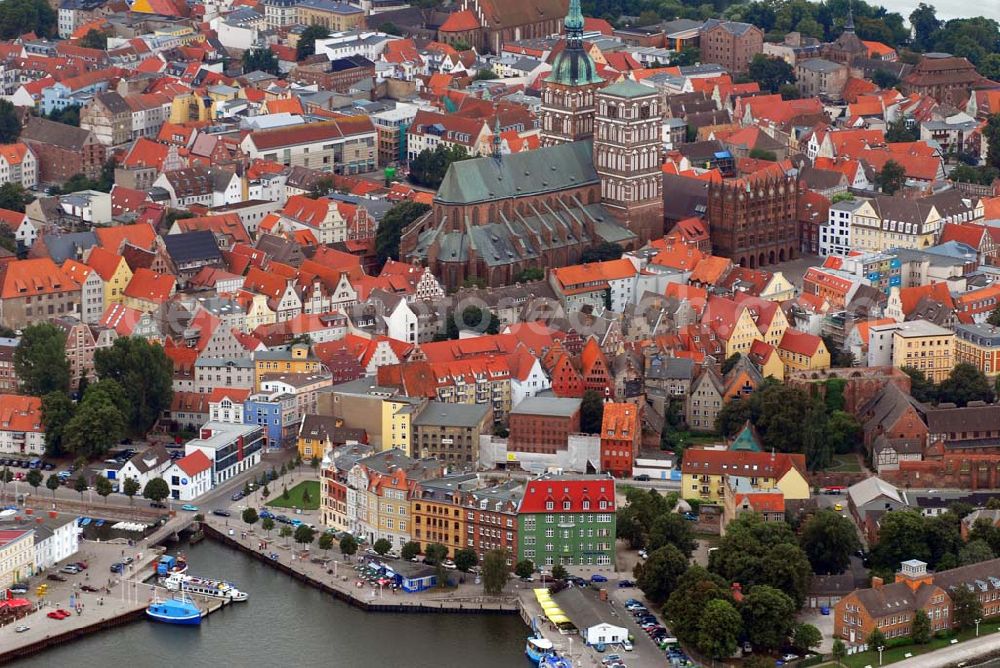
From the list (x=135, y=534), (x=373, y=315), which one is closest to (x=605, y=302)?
(x=373, y=315)

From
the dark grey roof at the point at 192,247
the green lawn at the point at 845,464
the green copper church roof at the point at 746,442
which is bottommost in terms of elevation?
the green lawn at the point at 845,464

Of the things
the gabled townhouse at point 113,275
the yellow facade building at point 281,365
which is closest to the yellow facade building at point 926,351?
the yellow facade building at point 281,365

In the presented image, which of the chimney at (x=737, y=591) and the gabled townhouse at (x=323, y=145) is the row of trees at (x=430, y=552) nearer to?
the chimney at (x=737, y=591)

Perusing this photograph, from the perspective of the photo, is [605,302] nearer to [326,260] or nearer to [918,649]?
[326,260]

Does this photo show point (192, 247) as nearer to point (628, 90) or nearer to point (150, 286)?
point (150, 286)

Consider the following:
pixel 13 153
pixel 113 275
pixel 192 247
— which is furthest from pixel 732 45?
pixel 113 275
